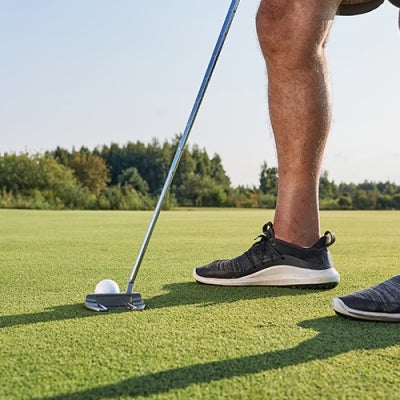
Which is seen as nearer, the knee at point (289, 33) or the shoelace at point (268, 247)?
the knee at point (289, 33)

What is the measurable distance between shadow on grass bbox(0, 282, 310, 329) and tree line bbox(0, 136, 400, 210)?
29.4 ft

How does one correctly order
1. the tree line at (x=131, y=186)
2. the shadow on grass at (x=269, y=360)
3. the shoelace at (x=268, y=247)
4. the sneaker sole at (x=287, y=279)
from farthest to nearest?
the tree line at (x=131, y=186) → the shoelace at (x=268, y=247) → the sneaker sole at (x=287, y=279) → the shadow on grass at (x=269, y=360)

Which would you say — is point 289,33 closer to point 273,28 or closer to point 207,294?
point 273,28

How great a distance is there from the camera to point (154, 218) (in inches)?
82.3

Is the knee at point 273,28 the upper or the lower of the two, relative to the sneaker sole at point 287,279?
upper

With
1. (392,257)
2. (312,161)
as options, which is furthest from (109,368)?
(392,257)

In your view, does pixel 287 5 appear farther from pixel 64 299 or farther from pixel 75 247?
pixel 75 247

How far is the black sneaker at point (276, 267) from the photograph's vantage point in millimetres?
2420

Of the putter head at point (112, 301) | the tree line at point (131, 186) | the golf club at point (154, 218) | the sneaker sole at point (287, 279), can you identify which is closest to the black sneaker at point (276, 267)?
the sneaker sole at point (287, 279)

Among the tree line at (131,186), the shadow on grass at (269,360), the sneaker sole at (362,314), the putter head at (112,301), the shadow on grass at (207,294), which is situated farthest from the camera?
the tree line at (131,186)

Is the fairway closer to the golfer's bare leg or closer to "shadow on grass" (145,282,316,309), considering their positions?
"shadow on grass" (145,282,316,309)

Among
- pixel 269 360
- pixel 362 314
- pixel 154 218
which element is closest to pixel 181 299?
pixel 154 218

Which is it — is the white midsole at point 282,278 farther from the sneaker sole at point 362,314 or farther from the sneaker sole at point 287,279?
the sneaker sole at point 362,314

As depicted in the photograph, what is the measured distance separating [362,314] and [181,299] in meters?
0.63
